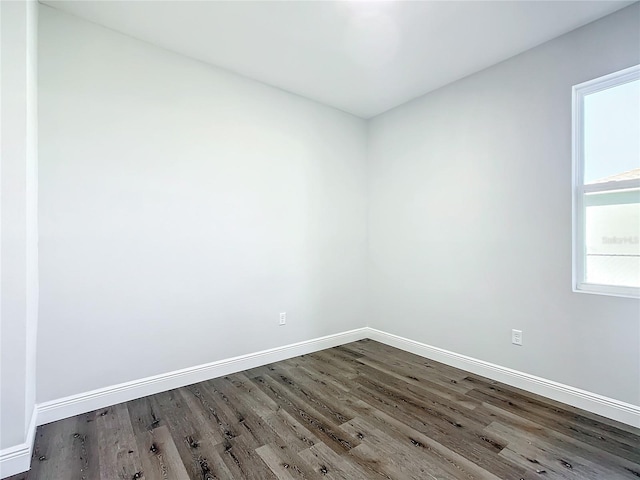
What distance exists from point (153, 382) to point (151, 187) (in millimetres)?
1517

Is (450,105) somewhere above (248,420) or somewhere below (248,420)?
above

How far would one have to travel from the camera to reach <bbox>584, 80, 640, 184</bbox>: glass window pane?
2.12 metres

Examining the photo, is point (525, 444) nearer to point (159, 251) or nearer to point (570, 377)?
point (570, 377)

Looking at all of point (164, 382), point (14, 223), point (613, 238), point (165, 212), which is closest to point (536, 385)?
point (613, 238)

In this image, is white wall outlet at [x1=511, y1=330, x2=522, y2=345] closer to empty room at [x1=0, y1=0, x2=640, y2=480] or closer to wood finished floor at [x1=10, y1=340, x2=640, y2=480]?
empty room at [x1=0, y1=0, x2=640, y2=480]

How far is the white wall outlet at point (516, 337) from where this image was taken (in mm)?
2580

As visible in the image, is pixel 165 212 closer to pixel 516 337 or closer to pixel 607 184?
pixel 516 337

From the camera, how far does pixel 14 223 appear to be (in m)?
1.59

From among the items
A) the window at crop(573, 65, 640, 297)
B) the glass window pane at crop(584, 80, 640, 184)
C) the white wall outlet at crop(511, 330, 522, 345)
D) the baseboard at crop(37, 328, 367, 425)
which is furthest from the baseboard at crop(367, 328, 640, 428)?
the glass window pane at crop(584, 80, 640, 184)

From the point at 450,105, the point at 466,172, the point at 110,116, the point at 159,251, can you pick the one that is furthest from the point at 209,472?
the point at 450,105

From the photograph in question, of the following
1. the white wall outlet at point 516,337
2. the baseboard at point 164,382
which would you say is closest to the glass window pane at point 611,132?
the white wall outlet at point 516,337

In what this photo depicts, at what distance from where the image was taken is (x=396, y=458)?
1.74m

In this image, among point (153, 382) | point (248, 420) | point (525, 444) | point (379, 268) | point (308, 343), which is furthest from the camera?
point (379, 268)

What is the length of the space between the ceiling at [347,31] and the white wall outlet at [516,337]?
7.47ft
